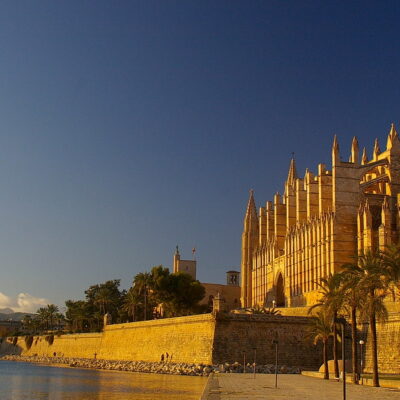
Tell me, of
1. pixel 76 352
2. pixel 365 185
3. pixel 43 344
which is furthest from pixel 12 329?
pixel 365 185

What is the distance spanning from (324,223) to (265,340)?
15603mm

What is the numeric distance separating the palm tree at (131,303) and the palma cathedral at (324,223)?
1222 cm

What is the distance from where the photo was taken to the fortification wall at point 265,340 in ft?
131

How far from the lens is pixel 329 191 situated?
5731 centimetres

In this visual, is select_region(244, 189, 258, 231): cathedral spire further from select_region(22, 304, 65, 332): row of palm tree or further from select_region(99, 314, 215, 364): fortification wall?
select_region(22, 304, 65, 332): row of palm tree

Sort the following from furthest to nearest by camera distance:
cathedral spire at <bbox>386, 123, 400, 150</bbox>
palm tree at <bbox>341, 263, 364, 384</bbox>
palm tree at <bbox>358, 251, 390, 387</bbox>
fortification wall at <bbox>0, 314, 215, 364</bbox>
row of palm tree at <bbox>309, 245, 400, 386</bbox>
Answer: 1. cathedral spire at <bbox>386, 123, 400, 150</bbox>
2. fortification wall at <bbox>0, 314, 215, 364</bbox>
3. palm tree at <bbox>341, 263, 364, 384</bbox>
4. row of palm tree at <bbox>309, 245, 400, 386</bbox>
5. palm tree at <bbox>358, 251, 390, 387</bbox>

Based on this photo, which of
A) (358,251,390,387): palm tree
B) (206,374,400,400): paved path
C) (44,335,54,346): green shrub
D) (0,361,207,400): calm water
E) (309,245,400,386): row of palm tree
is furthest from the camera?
(44,335,54,346): green shrub

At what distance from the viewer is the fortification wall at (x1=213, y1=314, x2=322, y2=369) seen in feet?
131

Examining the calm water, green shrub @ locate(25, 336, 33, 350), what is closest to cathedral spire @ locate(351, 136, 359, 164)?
the calm water

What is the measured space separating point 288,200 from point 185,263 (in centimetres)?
3118

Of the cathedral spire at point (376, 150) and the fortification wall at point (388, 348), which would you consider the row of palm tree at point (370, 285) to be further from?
the cathedral spire at point (376, 150)

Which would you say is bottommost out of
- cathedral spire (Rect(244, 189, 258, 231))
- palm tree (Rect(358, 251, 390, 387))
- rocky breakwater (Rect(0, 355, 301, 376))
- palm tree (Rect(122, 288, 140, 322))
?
rocky breakwater (Rect(0, 355, 301, 376))

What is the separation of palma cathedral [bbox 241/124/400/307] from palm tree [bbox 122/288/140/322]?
1222cm

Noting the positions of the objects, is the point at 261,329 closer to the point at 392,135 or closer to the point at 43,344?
the point at 392,135
